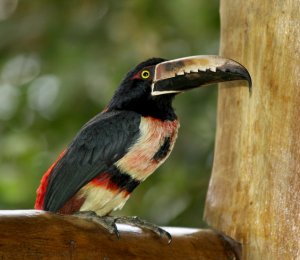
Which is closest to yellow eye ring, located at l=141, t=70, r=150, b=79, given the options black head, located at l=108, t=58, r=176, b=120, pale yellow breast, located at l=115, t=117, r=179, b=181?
black head, located at l=108, t=58, r=176, b=120

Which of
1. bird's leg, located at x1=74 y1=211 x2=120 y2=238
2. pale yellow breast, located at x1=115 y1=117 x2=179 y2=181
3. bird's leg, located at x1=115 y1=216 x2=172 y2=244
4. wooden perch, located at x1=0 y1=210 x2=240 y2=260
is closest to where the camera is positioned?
wooden perch, located at x1=0 y1=210 x2=240 y2=260

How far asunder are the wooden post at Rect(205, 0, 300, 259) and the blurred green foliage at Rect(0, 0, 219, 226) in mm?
1138

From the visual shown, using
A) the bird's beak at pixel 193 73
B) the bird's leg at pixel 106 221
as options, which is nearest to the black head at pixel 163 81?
the bird's beak at pixel 193 73

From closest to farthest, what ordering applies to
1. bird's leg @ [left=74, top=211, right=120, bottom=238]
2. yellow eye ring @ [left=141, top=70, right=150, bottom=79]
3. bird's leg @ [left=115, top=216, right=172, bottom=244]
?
bird's leg @ [left=74, top=211, right=120, bottom=238]
bird's leg @ [left=115, top=216, right=172, bottom=244]
yellow eye ring @ [left=141, top=70, right=150, bottom=79]

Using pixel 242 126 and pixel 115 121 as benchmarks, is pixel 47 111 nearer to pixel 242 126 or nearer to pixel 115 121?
pixel 115 121

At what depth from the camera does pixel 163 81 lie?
2.98 metres

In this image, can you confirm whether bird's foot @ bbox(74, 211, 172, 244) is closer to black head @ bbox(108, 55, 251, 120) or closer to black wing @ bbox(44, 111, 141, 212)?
black wing @ bbox(44, 111, 141, 212)

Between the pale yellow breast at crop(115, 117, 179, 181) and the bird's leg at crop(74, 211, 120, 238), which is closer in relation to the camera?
the bird's leg at crop(74, 211, 120, 238)

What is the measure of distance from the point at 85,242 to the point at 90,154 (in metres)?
0.58

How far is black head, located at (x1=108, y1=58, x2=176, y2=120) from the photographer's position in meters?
3.04

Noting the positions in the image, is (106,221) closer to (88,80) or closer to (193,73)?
(193,73)

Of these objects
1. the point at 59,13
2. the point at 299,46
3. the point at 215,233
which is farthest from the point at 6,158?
the point at 299,46

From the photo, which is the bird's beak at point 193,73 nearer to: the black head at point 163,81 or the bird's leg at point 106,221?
the black head at point 163,81

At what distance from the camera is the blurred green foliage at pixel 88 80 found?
410 cm
